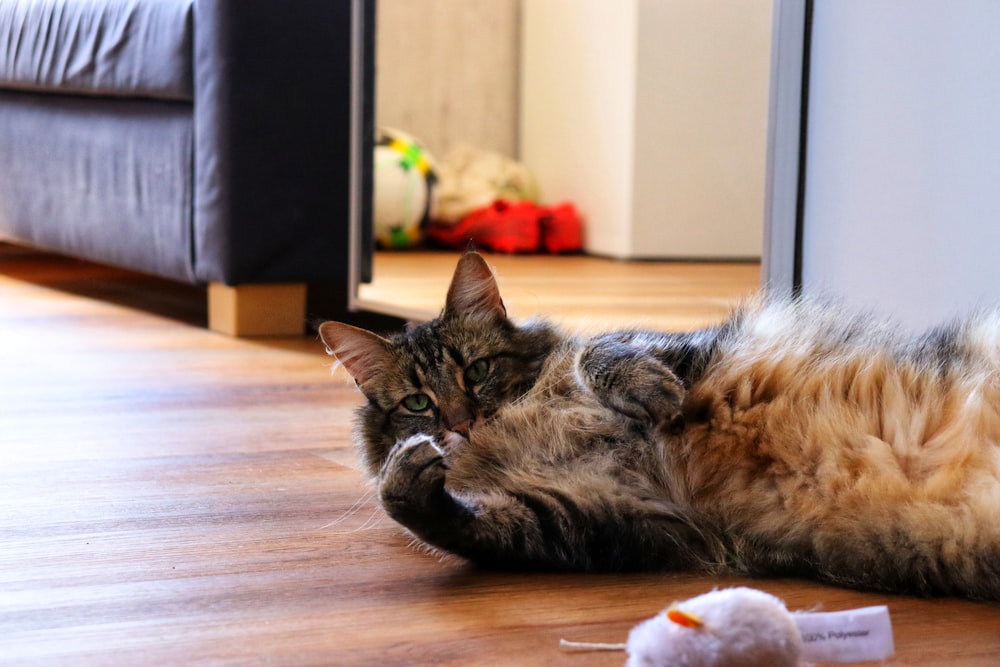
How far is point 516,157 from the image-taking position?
16.8 feet

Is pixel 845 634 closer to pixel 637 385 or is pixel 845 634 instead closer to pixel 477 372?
pixel 637 385

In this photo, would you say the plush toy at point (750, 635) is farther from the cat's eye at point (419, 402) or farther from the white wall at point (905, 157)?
the white wall at point (905, 157)

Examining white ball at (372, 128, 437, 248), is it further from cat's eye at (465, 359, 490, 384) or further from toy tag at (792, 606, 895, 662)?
A: toy tag at (792, 606, 895, 662)

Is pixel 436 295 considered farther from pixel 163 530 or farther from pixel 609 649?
pixel 609 649

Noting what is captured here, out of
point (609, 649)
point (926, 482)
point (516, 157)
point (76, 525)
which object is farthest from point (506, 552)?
point (516, 157)

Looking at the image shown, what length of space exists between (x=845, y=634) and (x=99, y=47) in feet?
8.51

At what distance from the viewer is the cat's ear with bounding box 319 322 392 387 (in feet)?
4.56

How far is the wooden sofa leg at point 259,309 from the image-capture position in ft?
9.23

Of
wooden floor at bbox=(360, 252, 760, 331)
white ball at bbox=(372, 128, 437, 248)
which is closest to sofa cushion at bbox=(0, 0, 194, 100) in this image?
wooden floor at bbox=(360, 252, 760, 331)

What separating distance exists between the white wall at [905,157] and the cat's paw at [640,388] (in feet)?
2.16

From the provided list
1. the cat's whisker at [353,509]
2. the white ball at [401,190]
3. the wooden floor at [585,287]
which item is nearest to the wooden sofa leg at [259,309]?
the wooden floor at [585,287]

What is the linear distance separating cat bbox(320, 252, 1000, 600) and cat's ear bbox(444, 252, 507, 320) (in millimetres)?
71

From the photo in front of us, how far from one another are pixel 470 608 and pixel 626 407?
27cm

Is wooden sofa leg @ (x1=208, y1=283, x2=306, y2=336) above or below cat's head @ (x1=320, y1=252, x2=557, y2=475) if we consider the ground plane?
below
